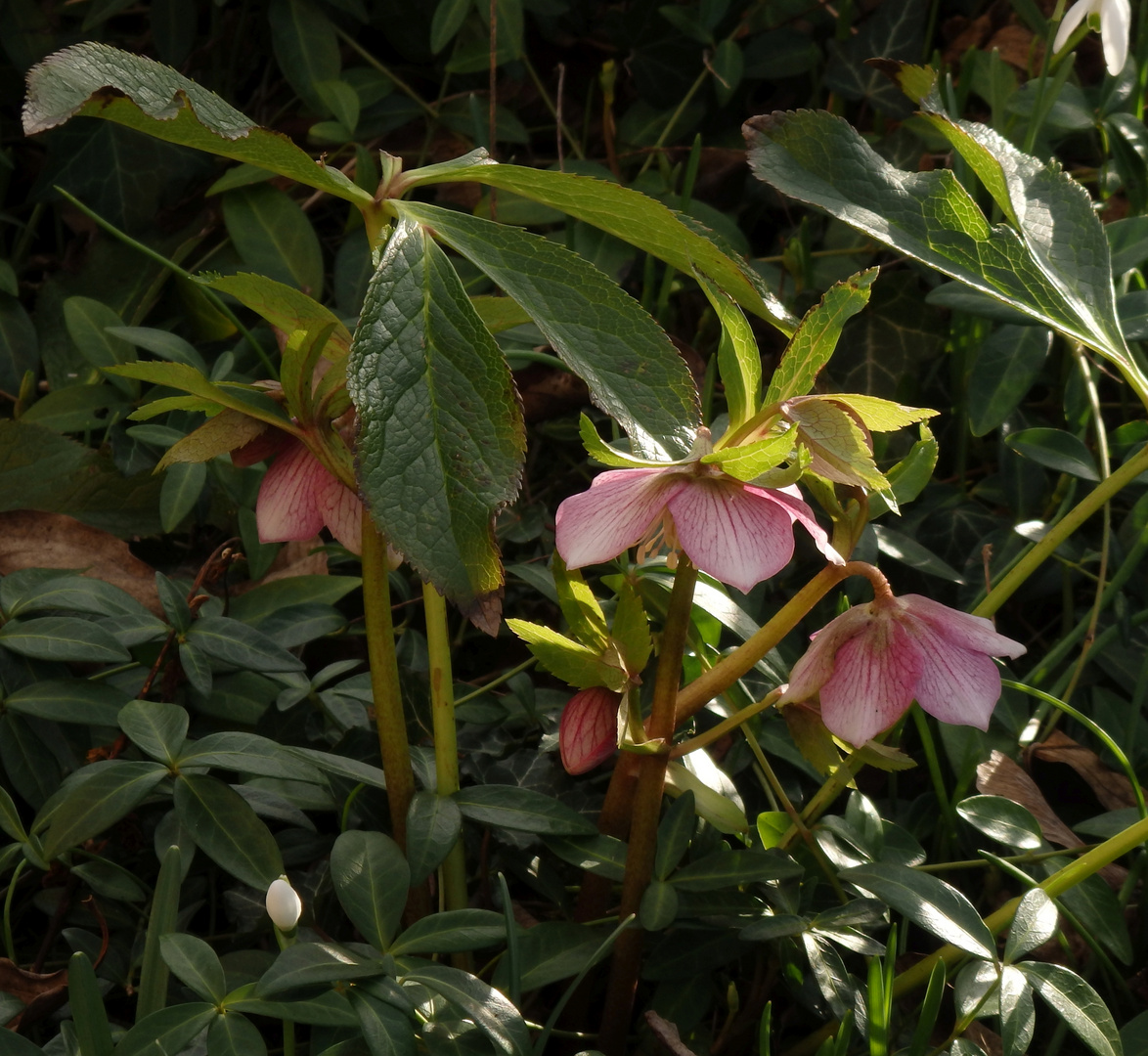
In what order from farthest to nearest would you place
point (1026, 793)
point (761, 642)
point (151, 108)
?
point (1026, 793) → point (761, 642) → point (151, 108)

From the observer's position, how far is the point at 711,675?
2.13 feet

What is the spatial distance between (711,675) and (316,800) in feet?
0.93

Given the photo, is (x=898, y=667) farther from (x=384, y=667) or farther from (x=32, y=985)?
(x=32, y=985)

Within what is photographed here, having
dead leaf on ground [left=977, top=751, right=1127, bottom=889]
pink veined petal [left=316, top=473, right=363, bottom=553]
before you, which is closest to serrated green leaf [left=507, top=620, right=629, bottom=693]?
pink veined petal [left=316, top=473, right=363, bottom=553]

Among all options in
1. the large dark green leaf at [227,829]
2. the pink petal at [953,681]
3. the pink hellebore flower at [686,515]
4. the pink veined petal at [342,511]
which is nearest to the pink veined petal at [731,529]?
the pink hellebore flower at [686,515]

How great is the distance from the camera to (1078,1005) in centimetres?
60

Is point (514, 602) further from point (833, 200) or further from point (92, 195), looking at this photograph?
point (92, 195)

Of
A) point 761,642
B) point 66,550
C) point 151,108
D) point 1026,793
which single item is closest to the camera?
point 151,108

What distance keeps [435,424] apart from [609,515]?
10cm

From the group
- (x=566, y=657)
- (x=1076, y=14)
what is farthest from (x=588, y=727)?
(x=1076, y=14)

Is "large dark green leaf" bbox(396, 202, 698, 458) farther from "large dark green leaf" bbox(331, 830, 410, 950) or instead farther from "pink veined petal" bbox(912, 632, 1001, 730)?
"large dark green leaf" bbox(331, 830, 410, 950)

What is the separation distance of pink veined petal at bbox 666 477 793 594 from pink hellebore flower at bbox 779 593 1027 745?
0.08 meters

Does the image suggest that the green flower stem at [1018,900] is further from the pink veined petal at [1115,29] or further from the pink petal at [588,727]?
the pink veined petal at [1115,29]

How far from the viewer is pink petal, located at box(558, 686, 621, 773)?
653 millimetres
